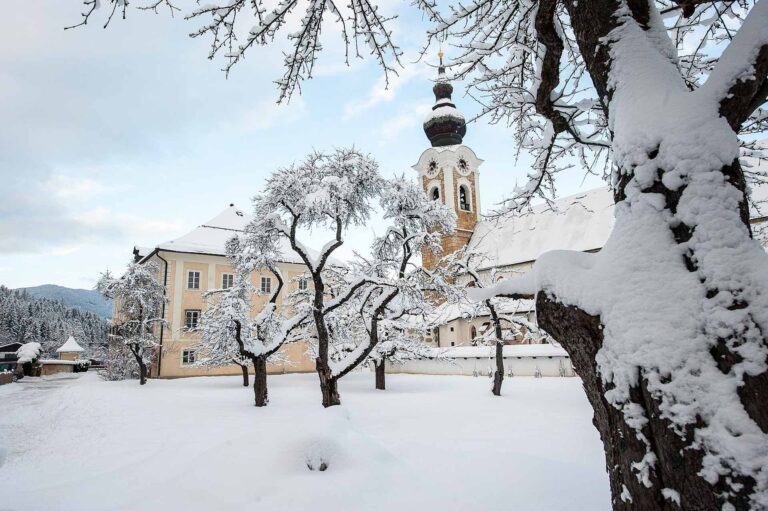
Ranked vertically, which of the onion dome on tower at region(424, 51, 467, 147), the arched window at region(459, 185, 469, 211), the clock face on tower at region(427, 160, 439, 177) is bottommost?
the arched window at region(459, 185, 469, 211)

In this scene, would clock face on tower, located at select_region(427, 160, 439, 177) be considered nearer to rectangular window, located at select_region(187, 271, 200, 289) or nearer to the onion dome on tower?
the onion dome on tower

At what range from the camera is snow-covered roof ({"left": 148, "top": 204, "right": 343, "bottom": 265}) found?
30984mm

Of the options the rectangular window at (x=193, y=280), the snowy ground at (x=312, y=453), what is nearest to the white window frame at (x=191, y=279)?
the rectangular window at (x=193, y=280)

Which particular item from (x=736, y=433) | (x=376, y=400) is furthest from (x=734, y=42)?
(x=376, y=400)

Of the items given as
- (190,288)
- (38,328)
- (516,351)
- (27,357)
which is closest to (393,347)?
(516,351)

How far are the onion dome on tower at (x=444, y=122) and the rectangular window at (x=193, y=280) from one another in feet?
89.8

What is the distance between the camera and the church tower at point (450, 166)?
1695 inches

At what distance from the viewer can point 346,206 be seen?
12.9 m

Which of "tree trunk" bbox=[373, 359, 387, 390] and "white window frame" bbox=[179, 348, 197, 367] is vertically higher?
"white window frame" bbox=[179, 348, 197, 367]

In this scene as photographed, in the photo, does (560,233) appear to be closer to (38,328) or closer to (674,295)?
(674,295)

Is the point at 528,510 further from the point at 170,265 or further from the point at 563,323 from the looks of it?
the point at 170,265

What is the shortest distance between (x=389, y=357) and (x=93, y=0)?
65.7ft

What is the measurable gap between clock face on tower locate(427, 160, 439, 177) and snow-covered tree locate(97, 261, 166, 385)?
27403 mm

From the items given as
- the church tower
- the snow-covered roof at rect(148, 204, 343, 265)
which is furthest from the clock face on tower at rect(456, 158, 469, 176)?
the snow-covered roof at rect(148, 204, 343, 265)
